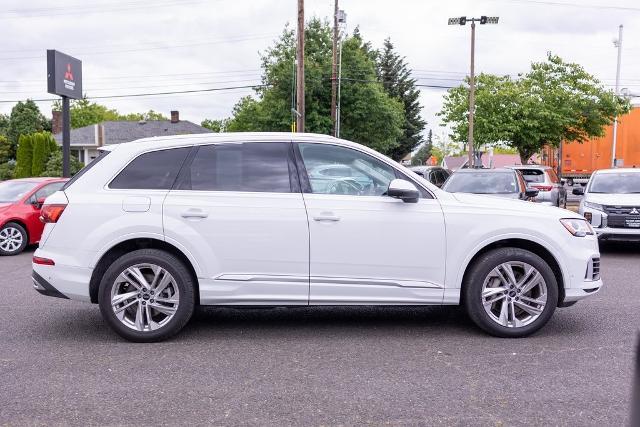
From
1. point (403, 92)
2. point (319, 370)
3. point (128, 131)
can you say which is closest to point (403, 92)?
point (403, 92)

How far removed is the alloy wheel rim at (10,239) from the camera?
11.7m

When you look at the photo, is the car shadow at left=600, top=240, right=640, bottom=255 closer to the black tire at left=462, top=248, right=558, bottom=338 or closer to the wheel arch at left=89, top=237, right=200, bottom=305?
the black tire at left=462, top=248, right=558, bottom=338

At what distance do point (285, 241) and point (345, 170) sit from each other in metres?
0.86

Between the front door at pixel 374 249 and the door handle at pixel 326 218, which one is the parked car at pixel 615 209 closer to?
the front door at pixel 374 249

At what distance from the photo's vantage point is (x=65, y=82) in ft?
63.5

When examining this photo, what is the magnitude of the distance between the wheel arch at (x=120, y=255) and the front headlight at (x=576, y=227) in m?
3.29

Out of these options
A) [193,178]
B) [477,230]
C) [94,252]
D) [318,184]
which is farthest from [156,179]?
[477,230]

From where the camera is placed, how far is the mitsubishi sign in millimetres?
18781

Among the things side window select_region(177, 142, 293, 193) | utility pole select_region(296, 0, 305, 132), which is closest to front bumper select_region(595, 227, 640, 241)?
side window select_region(177, 142, 293, 193)

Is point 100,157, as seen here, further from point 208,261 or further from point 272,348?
point 272,348

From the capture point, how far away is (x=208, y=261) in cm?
550

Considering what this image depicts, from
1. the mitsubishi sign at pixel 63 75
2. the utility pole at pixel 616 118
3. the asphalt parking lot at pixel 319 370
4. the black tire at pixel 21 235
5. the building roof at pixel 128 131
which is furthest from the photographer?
the building roof at pixel 128 131

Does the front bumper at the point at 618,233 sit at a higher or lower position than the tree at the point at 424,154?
lower

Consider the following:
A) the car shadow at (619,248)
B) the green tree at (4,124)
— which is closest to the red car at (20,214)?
the car shadow at (619,248)
